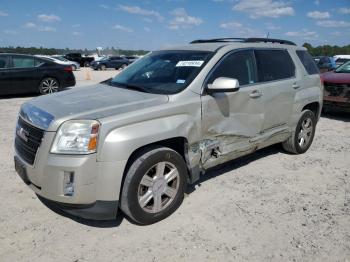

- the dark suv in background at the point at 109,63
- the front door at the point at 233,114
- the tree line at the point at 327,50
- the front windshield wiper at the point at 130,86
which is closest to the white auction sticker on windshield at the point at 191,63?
the front door at the point at 233,114

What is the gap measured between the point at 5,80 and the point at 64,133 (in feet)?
29.9

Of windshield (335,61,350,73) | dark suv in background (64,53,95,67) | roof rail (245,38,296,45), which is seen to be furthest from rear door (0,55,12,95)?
dark suv in background (64,53,95,67)

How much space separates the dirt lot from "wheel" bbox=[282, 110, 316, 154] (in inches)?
31.1

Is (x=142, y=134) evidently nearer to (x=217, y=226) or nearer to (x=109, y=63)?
(x=217, y=226)

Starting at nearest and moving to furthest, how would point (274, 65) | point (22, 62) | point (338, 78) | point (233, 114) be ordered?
point (233, 114)
point (274, 65)
point (338, 78)
point (22, 62)

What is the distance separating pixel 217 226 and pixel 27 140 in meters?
2.07

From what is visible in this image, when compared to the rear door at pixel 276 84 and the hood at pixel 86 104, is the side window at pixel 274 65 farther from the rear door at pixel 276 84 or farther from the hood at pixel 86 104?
the hood at pixel 86 104

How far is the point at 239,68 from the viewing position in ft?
14.7

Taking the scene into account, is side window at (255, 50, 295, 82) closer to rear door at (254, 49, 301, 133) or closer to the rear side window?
rear door at (254, 49, 301, 133)

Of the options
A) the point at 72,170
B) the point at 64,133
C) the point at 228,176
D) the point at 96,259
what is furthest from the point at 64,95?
the point at 228,176

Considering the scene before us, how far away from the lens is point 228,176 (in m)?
4.88

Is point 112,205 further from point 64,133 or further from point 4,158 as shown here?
point 4,158

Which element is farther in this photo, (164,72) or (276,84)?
(276,84)

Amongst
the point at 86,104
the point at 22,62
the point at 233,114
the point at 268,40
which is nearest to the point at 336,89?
the point at 268,40
